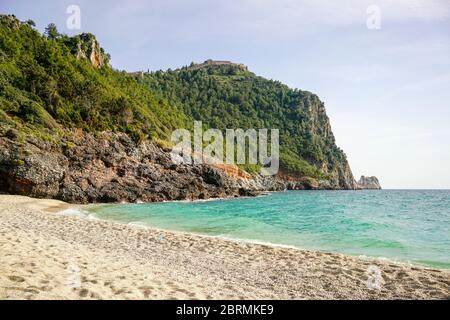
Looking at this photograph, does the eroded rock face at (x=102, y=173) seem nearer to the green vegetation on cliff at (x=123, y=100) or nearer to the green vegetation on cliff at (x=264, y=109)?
the green vegetation on cliff at (x=123, y=100)

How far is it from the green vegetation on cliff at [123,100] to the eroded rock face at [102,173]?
9.49 ft

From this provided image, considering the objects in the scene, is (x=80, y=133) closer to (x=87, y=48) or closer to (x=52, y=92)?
(x=52, y=92)

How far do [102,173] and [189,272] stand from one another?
1417 inches

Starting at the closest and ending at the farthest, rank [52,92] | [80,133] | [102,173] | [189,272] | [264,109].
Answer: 1. [189,272]
2. [102,173]
3. [80,133]
4. [52,92]
5. [264,109]

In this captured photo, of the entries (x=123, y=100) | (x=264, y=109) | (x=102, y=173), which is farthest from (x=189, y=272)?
(x=264, y=109)

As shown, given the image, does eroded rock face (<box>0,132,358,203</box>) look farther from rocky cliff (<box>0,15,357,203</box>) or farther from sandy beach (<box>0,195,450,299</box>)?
sandy beach (<box>0,195,450,299</box>)

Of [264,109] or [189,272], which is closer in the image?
[189,272]

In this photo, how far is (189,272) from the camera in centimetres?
1017

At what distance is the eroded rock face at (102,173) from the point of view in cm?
3366

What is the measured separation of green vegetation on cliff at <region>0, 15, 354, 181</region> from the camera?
45.8m

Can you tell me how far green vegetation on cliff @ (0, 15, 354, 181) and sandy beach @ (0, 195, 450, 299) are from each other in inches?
1235

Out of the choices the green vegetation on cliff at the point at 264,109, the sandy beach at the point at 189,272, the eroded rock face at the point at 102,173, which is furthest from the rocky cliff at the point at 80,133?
the green vegetation on cliff at the point at 264,109

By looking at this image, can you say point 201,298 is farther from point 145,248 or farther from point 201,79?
point 201,79
